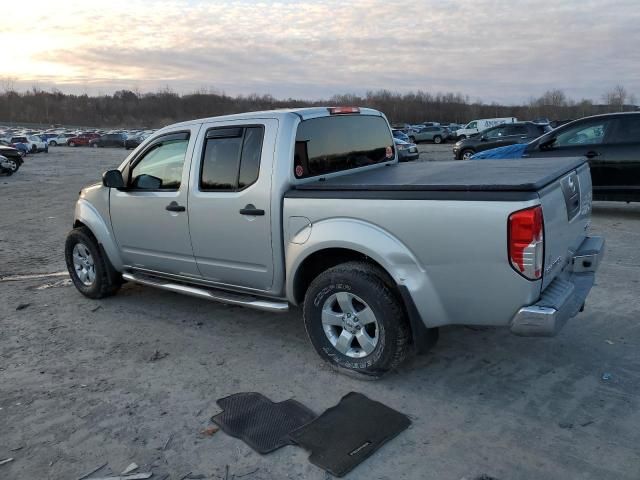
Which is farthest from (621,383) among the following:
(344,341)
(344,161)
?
(344,161)

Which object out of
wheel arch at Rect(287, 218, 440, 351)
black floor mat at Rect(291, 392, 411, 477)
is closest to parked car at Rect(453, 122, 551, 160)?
wheel arch at Rect(287, 218, 440, 351)

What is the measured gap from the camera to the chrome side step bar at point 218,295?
4363 millimetres

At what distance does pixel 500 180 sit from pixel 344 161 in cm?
170

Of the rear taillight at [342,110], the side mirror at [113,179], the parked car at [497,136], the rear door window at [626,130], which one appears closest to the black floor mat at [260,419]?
the rear taillight at [342,110]

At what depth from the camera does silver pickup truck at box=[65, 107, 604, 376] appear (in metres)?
3.24

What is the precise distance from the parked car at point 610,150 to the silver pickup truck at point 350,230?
522cm

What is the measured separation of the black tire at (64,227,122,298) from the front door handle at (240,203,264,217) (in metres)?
2.29

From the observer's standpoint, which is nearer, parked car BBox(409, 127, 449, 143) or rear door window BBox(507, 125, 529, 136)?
rear door window BBox(507, 125, 529, 136)

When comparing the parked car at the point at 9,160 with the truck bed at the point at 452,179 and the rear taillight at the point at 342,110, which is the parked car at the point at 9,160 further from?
the truck bed at the point at 452,179

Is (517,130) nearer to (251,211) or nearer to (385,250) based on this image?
(251,211)

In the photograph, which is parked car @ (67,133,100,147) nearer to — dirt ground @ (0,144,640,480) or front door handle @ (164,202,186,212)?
dirt ground @ (0,144,640,480)

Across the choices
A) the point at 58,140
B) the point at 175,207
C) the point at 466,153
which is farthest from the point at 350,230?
the point at 58,140

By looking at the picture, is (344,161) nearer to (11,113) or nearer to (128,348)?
(128,348)

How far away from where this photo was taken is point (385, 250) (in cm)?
358
